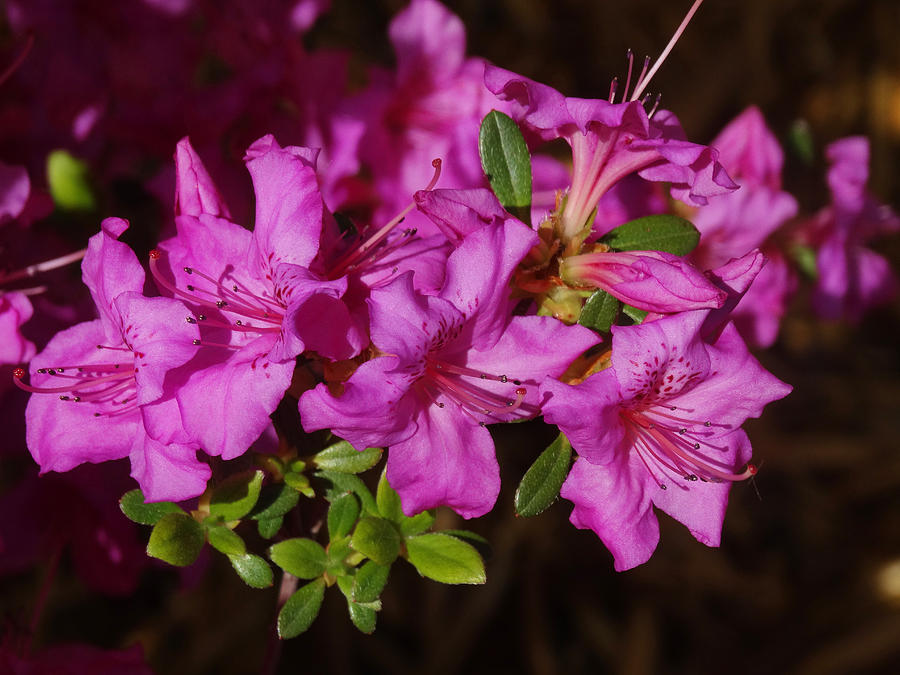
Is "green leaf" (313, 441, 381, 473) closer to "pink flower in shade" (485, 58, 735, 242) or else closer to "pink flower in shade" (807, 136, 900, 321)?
"pink flower in shade" (485, 58, 735, 242)

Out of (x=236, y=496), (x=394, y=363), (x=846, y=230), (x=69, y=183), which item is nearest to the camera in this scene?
(x=394, y=363)

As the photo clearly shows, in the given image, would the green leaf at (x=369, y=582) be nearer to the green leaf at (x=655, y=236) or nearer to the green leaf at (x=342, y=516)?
the green leaf at (x=342, y=516)

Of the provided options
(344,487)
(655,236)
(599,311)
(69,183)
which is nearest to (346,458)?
(344,487)

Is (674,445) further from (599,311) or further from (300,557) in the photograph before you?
(300,557)

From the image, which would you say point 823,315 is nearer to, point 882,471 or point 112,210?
point 882,471

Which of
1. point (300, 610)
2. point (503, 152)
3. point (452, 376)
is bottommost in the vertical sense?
point (300, 610)

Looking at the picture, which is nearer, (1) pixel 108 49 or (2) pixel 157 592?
(1) pixel 108 49

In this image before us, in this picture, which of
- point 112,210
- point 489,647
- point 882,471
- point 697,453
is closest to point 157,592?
point 489,647

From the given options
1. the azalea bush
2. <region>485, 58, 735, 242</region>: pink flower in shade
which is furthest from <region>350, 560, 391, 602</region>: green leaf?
<region>485, 58, 735, 242</region>: pink flower in shade
